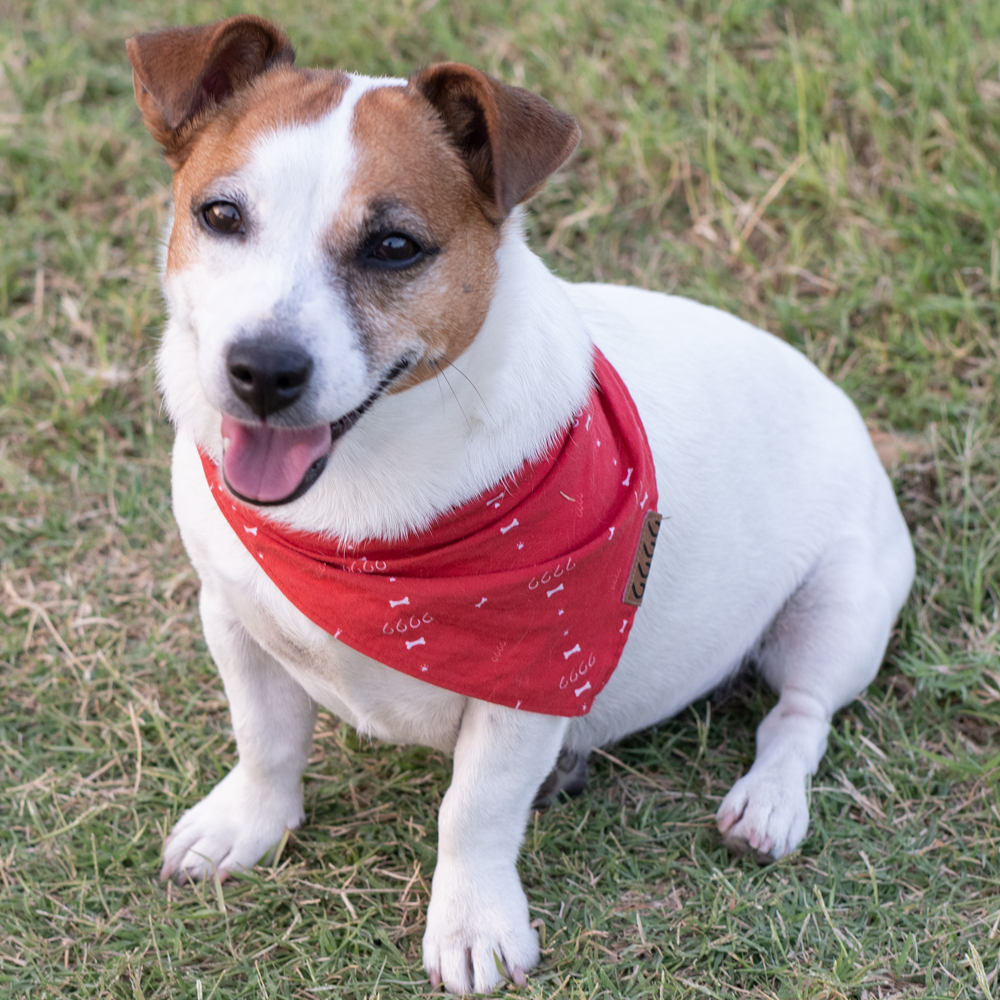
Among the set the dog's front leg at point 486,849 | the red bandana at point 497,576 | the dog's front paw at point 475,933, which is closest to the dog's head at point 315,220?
the red bandana at point 497,576

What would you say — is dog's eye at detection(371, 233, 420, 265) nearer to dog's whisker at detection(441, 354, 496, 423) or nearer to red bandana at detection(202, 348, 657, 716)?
dog's whisker at detection(441, 354, 496, 423)

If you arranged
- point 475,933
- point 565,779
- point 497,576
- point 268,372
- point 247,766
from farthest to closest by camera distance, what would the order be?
point 565,779
point 247,766
point 475,933
point 497,576
point 268,372

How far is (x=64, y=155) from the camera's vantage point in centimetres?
533

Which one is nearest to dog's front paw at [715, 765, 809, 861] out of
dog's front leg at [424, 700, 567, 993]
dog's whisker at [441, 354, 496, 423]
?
dog's front leg at [424, 700, 567, 993]

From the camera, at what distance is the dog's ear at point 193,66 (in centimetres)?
241

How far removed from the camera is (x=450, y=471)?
101 inches

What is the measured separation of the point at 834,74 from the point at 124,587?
12.5 ft

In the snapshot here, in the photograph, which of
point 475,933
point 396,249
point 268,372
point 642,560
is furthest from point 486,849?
point 396,249

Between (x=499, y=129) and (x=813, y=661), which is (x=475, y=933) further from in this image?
(x=499, y=129)

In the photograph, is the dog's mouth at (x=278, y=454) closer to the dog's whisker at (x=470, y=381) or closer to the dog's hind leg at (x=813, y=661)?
the dog's whisker at (x=470, y=381)

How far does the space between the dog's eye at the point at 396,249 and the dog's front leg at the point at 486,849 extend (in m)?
1.11

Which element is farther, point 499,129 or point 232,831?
point 232,831

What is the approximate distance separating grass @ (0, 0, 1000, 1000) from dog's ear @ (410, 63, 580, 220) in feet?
6.06

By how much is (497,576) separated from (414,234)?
0.81 meters
